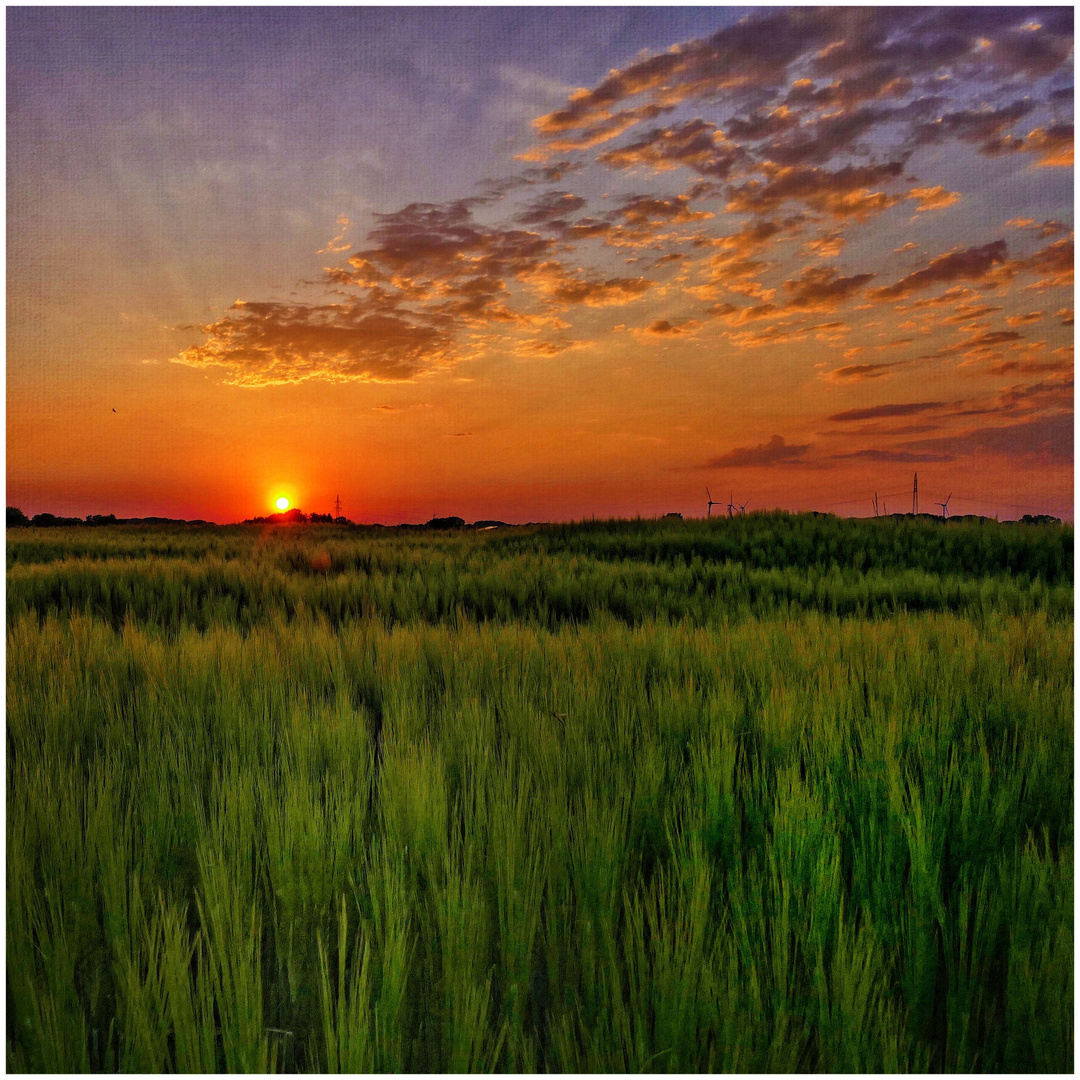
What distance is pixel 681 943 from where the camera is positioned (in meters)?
1.11

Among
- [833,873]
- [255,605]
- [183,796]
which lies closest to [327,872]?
[183,796]

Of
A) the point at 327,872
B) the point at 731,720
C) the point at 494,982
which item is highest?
the point at 731,720

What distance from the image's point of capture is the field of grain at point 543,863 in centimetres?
108

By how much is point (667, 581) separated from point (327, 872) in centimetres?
554

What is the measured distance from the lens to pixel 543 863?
1.45 meters

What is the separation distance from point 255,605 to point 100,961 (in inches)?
179

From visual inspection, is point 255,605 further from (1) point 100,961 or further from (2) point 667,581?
(1) point 100,961

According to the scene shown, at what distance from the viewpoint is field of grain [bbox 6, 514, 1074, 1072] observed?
42.5 inches

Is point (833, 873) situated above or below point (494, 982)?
above

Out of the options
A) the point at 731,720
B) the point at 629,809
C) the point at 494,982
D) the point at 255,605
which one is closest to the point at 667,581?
the point at 255,605

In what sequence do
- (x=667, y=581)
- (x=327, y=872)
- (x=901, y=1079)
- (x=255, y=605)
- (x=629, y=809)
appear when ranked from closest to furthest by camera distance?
(x=901, y=1079), (x=327, y=872), (x=629, y=809), (x=255, y=605), (x=667, y=581)

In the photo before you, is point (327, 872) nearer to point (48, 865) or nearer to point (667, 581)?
point (48, 865)

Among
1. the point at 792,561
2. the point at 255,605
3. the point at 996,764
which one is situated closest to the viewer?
the point at 996,764

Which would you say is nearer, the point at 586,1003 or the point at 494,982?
the point at 586,1003
